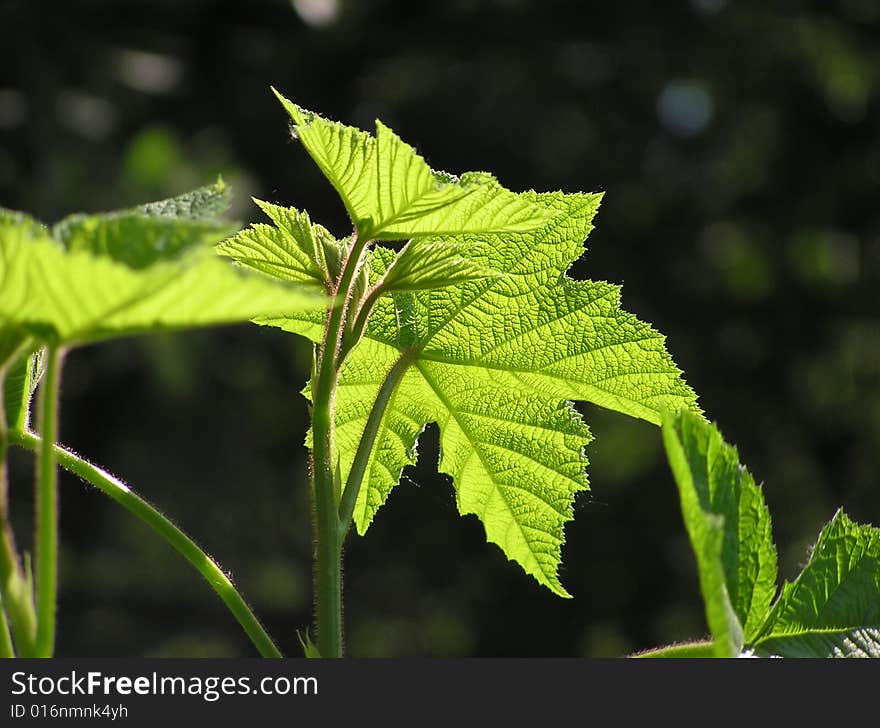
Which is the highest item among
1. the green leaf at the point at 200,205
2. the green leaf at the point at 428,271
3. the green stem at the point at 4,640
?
the green leaf at the point at 428,271

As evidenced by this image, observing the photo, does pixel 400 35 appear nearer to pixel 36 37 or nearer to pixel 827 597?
pixel 36 37

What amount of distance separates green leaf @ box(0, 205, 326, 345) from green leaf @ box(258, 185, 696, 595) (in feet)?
1.01

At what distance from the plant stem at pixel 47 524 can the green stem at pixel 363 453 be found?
0.17 metres

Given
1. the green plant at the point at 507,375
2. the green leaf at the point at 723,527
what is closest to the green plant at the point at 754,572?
the green leaf at the point at 723,527

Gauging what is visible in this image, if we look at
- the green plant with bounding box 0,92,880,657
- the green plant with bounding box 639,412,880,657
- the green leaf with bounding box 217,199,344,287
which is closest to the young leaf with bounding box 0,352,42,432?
the green plant with bounding box 0,92,880,657

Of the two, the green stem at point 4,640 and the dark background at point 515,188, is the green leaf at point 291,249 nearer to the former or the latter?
the green stem at point 4,640

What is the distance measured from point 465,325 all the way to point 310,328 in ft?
0.31

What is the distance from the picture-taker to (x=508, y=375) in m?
0.66

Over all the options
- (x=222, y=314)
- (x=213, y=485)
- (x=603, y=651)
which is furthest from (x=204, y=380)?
(x=222, y=314)

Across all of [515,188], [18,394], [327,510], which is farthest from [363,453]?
[515,188]

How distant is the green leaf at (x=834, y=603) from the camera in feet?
1.65

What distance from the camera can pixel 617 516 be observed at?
3.51 m

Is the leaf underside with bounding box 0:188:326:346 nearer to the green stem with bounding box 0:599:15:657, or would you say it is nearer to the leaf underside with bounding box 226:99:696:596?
the green stem with bounding box 0:599:15:657

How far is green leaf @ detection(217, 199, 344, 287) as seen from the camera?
0.51 m
